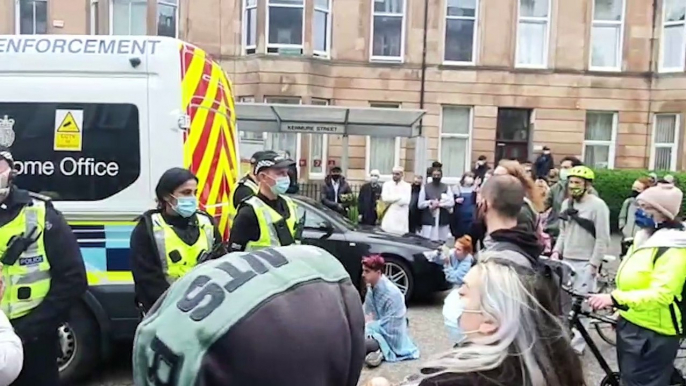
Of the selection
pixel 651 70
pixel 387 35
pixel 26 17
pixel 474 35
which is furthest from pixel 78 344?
pixel 651 70

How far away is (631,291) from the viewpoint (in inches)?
151

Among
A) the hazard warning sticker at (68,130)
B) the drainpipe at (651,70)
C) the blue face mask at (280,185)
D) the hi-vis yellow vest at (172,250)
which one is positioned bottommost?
the hi-vis yellow vest at (172,250)

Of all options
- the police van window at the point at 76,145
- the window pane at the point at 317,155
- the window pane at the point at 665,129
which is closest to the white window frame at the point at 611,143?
the window pane at the point at 665,129

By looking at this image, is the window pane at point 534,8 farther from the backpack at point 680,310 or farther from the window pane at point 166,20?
the backpack at point 680,310

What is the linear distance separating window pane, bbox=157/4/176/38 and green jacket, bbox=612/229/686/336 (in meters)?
17.5

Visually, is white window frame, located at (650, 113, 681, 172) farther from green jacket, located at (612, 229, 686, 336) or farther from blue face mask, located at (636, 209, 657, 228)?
green jacket, located at (612, 229, 686, 336)

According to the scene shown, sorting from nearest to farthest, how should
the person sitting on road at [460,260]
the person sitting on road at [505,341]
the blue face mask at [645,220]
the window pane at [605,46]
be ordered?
the person sitting on road at [505,341], the blue face mask at [645,220], the person sitting on road at [460,260], the window pane at [605,46]

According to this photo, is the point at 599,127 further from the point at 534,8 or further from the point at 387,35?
the point at 387,35

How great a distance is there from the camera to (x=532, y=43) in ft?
65.3

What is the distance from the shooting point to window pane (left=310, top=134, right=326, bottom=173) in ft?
61.9

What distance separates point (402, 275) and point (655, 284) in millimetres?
4653

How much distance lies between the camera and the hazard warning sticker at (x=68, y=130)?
15.4 ft

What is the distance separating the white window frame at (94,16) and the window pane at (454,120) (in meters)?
10.8

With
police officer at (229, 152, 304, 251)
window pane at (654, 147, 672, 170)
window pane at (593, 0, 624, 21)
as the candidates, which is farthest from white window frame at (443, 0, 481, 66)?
police officer at (229, 152, 304, 251)
